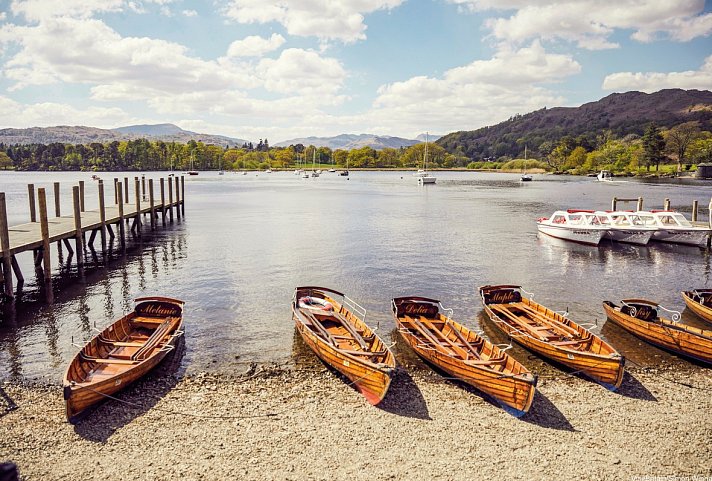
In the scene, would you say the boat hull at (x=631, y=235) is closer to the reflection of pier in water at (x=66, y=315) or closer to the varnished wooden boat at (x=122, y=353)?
the reflection of pier in water at (x=66, y=315)

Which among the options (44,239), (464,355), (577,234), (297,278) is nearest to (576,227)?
(577,234)

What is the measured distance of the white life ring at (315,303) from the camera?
20.2m

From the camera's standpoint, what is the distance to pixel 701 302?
2266 cm

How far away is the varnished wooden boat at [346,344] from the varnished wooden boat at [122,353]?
16.2 feet

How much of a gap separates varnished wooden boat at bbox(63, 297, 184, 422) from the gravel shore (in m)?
0.57

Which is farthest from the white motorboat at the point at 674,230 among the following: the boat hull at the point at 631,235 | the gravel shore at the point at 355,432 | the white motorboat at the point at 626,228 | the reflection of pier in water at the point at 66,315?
the reflection of pier in water at the point at 66,315

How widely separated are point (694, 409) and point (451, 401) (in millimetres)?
6969

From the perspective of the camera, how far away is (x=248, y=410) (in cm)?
1399

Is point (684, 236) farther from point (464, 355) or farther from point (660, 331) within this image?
point (464, 355)

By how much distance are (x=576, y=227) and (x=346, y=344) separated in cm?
3442

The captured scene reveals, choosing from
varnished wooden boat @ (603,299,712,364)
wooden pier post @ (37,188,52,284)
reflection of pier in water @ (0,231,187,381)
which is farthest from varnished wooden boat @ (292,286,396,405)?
wooden pier post @ (37,188,52,284)

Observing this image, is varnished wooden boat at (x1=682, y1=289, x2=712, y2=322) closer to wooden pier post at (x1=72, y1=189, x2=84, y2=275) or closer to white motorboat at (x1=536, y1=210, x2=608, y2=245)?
white motorboat at (x1=536, y1=210, x2=608, y2=245)

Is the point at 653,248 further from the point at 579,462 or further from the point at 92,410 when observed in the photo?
the point at 92,410

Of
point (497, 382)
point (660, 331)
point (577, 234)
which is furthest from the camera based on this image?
point (577, 234)
